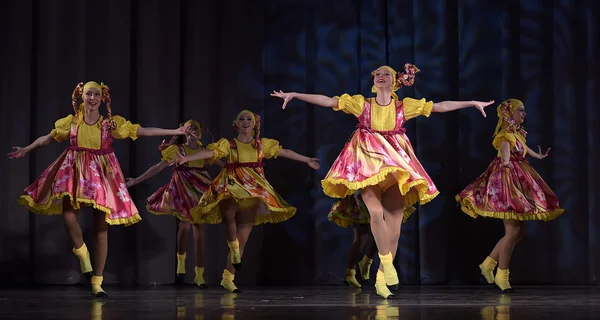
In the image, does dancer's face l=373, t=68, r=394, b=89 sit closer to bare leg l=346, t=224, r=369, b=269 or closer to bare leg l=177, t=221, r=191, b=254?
bare leg l=346, t=224, r=369, b=269

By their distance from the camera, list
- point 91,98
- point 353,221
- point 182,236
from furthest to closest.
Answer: point 182,236
point 353,221
point 91,98

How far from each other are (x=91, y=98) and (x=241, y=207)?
1.38 metres

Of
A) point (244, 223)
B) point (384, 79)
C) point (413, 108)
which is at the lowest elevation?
point (244, 223)

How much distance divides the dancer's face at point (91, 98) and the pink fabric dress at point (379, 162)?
5.04 feet

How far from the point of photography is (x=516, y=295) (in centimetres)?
527

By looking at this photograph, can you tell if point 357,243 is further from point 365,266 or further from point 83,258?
point 83,258

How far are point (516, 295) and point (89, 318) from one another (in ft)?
9.59

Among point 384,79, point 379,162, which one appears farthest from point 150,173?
point 379,162

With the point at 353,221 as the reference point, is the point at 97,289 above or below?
below

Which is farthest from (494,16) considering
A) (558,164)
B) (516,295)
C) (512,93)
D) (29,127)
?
(29,127)

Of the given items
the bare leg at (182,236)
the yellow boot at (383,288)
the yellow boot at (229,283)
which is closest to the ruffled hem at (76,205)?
the yellow boot at (229,283)

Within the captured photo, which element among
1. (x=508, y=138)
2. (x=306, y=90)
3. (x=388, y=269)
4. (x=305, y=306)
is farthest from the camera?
(x=306, y=90)

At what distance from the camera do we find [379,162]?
4.80m

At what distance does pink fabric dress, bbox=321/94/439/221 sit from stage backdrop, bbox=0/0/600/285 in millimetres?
1828
